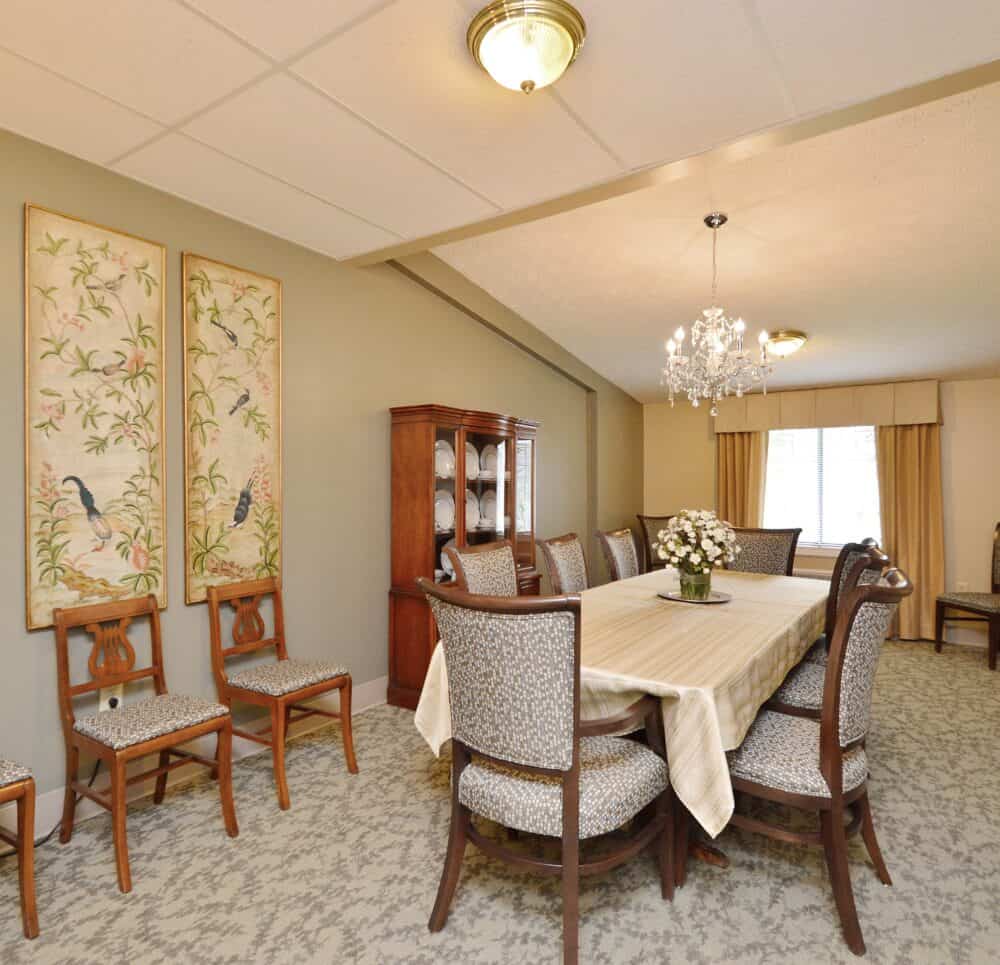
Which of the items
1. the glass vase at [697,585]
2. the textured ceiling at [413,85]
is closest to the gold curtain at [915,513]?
the glass vase at [697,585]

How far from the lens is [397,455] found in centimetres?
376

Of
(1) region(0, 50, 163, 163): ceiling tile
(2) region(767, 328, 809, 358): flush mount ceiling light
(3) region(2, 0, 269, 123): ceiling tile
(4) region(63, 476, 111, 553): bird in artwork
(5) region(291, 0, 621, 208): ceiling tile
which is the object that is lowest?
(4) region(63, 476, 111, 553): bird in artwork

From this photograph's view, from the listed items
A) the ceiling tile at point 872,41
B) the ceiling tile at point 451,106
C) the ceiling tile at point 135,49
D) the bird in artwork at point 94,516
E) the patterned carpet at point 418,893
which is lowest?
the patterned carpet at point 418,893

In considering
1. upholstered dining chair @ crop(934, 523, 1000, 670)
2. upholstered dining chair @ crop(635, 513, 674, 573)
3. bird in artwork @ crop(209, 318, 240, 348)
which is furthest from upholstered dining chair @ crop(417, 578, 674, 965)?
upholstered dining chair @ crop(635, 513, 674, 573)

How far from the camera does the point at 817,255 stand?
3.47 meters

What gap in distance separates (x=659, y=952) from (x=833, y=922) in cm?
55

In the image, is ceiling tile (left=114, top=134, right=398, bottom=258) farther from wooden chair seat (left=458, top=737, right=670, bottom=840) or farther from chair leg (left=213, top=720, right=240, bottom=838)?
wooden chair seat (left=458, top=737, right=670, bottom=840)

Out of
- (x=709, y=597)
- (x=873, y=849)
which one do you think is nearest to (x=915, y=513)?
(x=709, y=597)

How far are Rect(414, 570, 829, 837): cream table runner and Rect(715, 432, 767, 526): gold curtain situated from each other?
2.87m

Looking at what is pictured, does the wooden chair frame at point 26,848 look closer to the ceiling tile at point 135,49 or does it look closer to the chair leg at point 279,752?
the chair leg at point 279,752

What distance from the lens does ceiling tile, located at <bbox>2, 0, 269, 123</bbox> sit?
5.37ft

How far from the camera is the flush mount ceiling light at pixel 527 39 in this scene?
1.62 metres

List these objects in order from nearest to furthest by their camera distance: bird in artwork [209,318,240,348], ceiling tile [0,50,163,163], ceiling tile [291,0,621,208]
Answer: ceiling tile [291,0,621,208], ceiling tile [0,50,163,163], bird in artwork [209,318,240,348]

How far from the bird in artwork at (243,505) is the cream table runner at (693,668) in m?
1.29
